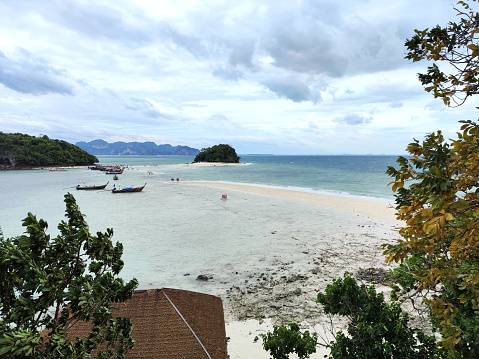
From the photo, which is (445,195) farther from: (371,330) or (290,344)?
(290,344)

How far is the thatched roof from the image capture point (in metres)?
5.09

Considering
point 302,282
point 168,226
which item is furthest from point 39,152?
point 302,282

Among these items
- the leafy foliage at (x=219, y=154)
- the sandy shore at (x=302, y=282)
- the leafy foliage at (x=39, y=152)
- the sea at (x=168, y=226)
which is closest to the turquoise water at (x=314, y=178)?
the sea at (x=168, y=226)

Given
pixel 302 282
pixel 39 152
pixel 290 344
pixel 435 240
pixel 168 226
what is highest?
pixel 39 152

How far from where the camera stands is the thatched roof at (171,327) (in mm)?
5090

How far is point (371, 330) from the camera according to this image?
415cm

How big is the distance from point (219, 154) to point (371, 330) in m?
126

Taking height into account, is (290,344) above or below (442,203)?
below

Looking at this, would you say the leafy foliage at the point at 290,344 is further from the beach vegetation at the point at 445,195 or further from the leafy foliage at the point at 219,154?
the leafy foliage at the point at 219,154

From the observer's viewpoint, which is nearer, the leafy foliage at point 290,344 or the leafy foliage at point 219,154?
the leafy foliage at point 290,344

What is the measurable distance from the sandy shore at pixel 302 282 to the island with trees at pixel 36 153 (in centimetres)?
10489

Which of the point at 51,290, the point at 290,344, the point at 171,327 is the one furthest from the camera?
the point at 171,327

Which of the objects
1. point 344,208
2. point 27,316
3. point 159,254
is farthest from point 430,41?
point 344,208

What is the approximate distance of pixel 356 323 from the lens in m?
4.57
